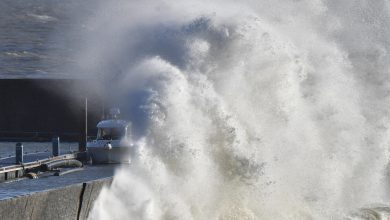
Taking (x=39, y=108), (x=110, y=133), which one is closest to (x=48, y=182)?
(x=110, y=133)

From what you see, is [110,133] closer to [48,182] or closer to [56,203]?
[48,182]

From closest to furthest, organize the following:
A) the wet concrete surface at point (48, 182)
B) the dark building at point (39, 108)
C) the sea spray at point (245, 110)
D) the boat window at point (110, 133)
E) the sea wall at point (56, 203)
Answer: the sea wall at point (56, 203) < the wet concrete surface at point (48, 182) < the sea spray at point (245, 110) < the boat window at point (110, 133) < the dark building at point (39, 108)

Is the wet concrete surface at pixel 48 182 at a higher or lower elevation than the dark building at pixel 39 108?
lower

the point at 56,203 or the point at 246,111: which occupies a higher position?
the point at 246,111

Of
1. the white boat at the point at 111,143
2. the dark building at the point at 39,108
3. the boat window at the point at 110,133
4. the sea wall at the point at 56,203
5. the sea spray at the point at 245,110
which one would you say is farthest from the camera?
the dark building at the point at 39,108

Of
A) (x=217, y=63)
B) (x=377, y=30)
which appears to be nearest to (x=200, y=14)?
(x=217, y=63)

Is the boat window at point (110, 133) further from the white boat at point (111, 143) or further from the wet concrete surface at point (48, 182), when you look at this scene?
the wet concrete surface at point (48, 182)

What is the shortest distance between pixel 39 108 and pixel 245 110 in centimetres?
3011

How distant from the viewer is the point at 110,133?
91.3 feet

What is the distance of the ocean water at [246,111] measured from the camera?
65.2 ft

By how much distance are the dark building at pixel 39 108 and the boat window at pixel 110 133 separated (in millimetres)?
22129

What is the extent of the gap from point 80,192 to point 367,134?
1338 cm

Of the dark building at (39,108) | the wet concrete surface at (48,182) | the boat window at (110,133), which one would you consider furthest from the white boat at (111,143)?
the dark building at (39,108)

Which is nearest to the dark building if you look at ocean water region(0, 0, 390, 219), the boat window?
ocean water region(0, 0, 390, 219)
